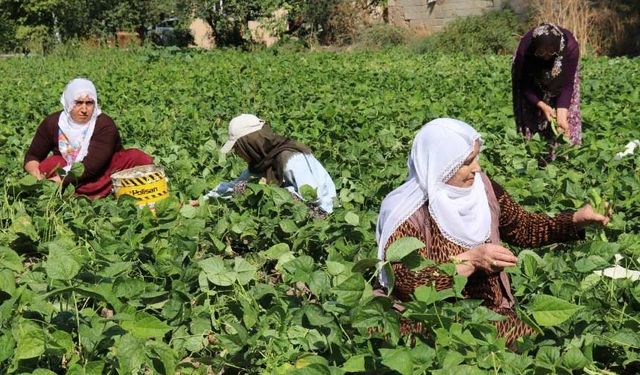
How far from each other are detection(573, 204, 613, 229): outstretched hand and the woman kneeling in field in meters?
1.52

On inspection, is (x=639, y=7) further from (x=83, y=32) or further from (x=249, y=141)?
(x=83, y=32)

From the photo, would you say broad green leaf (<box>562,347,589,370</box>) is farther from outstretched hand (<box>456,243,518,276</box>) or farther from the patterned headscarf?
the patterned headscarf

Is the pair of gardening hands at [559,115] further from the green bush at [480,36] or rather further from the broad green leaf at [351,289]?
the green bush at [480,36]

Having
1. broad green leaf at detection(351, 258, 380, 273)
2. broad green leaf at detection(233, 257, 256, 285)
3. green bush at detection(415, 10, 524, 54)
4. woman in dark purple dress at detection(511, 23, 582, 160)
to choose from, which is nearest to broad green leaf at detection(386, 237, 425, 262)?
broad green leaf at detection(351, 258, 380, 273)

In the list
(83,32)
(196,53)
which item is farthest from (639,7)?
(83,32)

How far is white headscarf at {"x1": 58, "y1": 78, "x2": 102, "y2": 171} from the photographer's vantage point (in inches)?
215

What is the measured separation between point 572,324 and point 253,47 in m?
19.5

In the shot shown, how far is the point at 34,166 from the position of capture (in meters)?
5.34

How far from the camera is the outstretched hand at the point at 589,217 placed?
115 inches

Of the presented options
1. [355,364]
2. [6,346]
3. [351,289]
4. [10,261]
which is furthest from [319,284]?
[10,261]

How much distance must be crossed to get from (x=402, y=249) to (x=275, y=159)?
7.26 ft

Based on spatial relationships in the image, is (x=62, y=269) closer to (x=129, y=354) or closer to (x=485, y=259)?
(x=129, y=354)

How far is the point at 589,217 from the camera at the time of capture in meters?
2.96

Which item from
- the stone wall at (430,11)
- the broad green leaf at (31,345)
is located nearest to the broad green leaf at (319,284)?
the broad green leaf at (31,345)
